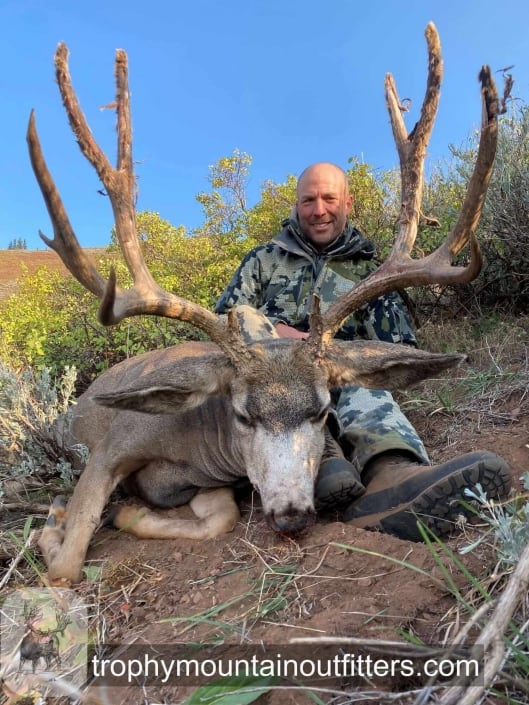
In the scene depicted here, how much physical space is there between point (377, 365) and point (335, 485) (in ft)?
2.74

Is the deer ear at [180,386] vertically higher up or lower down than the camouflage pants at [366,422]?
higher up

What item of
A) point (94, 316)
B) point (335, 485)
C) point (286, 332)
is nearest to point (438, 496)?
point (335, 485)

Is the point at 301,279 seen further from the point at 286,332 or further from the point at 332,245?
the point at 286,332

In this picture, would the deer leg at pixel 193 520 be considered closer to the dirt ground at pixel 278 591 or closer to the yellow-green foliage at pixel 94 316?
the dirt ground at pixel 278 591

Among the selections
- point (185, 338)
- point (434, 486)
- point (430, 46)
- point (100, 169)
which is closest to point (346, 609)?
point (434, 486)

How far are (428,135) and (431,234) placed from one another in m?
4.94

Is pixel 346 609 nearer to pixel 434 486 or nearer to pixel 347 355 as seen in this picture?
pixel 434 486

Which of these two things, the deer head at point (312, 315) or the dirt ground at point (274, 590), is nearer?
the dirt ground at point (274, 590)

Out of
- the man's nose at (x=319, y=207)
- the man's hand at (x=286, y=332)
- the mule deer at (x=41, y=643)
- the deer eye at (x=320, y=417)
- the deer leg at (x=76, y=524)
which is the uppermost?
the man's nose at (x=319, y=207)

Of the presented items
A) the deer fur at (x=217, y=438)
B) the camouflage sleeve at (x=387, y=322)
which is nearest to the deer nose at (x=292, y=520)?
the deer fur at (x=217, y=438)

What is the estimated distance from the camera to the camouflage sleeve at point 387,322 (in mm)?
5457

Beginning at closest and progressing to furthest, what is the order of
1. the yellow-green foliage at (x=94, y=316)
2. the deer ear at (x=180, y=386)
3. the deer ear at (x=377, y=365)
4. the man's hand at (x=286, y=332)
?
1. the deer ear at (x=180, y=386)
2. the deer ear at (x=377, y=365)
3. the man's hand at (x=286, y=332)
4. the yellow-green foliage at (x=94, y=316)

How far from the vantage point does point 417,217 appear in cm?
383

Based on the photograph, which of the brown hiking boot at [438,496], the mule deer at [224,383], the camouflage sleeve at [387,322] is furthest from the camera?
the camouflage sleeve at [387,322]
